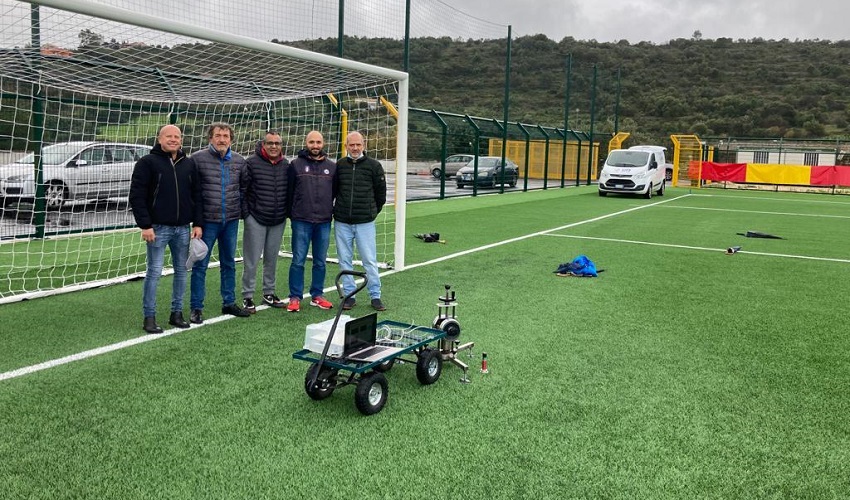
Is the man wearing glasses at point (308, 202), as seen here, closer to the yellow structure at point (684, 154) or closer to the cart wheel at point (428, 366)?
the cart wheel at point (428, 366)

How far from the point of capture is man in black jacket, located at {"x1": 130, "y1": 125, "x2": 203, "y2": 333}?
17.1 ft

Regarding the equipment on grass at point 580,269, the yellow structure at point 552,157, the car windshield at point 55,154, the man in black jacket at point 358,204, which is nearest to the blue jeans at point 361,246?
the man in black jacket at point 358,204

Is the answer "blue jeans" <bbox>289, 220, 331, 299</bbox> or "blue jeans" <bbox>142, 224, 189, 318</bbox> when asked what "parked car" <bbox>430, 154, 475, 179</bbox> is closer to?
"blue jeans" <bbox>289, 220, 331, 299</bbox>

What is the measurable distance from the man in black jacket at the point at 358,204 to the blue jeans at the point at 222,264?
105 cm

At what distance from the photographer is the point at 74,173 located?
33.1ft

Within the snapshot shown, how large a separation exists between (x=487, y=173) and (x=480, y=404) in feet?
65.3

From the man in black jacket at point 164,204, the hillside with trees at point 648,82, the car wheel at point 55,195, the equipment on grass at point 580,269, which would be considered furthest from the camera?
the hillside with trees at point 648,82

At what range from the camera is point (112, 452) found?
333 cm

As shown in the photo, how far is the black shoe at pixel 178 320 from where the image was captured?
5.65 meters

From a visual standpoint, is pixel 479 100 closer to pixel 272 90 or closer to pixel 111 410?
pixel 272 90

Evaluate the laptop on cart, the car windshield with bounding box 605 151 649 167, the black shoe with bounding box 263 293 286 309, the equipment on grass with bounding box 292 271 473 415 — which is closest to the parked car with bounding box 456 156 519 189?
the car windshield with bounding box 605 151 649 167

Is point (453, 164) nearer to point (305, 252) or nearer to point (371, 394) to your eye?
point (305, 252)

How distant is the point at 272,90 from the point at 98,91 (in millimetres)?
2342

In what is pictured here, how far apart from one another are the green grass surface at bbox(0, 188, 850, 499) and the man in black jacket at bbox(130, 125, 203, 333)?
53 cm
